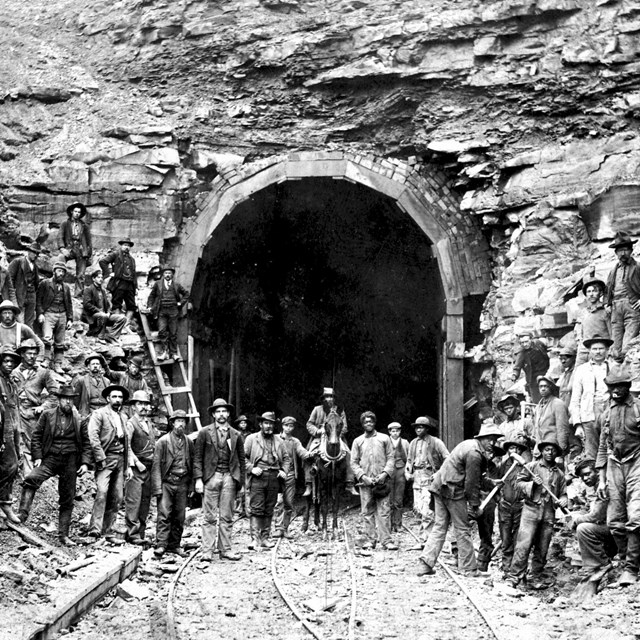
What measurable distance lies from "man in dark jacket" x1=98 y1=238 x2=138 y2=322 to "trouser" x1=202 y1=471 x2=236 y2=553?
641 cm

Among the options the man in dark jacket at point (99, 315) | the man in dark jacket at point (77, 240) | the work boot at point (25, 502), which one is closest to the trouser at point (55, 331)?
the man in dark jacket at point (99, 315)

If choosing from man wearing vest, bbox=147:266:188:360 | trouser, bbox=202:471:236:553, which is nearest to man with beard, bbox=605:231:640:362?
trouser, bbox=202:471:236:553

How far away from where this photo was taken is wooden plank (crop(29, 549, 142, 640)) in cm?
761

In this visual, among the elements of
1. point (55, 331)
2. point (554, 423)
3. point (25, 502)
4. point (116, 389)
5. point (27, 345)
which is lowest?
point (25, 502)

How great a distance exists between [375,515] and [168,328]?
643cm

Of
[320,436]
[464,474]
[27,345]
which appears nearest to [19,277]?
[27,345]

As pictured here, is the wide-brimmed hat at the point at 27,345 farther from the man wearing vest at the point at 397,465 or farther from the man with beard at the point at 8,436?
the man wearing vest at the point at 397,465

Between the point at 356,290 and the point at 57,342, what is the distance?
983 cm

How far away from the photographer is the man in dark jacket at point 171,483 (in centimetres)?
1188

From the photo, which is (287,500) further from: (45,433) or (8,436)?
(8,436)

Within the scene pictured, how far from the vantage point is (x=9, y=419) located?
1008 cm

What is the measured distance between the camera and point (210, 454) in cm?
1209

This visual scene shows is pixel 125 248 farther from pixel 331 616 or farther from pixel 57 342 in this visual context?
pixel 331 616

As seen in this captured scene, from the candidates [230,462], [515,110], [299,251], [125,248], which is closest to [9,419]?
[230,462]
